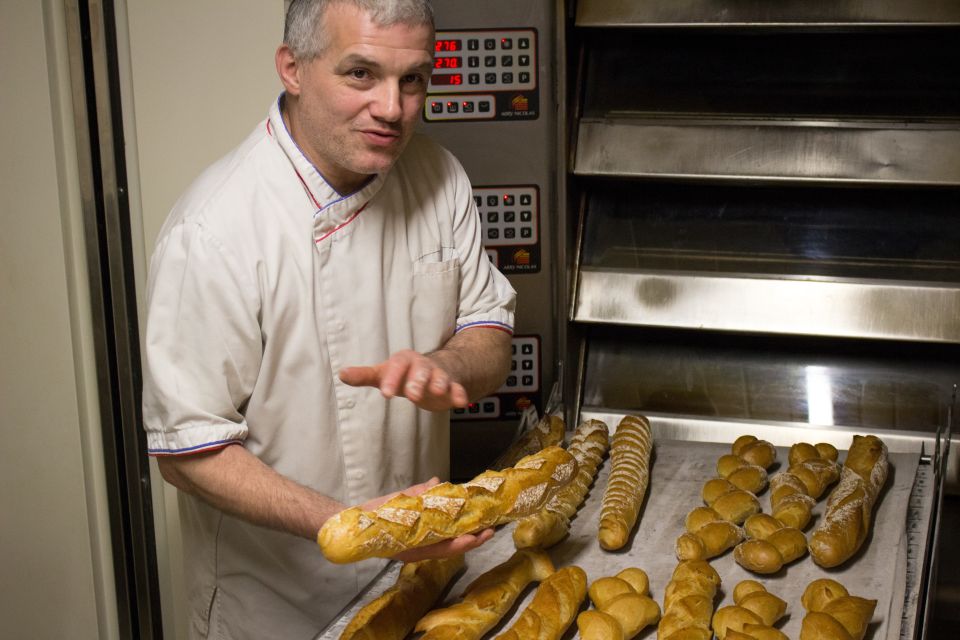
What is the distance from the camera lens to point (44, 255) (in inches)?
89.7

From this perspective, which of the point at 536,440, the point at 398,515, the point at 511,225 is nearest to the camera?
the point at 398,515

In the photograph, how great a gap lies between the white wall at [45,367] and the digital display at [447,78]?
0.83m

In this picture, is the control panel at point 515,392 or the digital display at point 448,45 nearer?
the digital display at point 448,45

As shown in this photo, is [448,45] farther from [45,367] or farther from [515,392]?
[45,367]

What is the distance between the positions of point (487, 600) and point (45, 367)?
4.59ft

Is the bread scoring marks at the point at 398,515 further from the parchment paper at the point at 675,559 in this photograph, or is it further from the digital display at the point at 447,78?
the digital display at the point at 447,78

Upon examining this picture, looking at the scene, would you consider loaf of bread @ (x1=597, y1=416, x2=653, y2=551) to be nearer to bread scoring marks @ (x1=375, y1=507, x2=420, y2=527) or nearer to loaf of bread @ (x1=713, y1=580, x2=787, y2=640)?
loaf of bread @ (x1=713, y1=580, x2=787, y2=640)

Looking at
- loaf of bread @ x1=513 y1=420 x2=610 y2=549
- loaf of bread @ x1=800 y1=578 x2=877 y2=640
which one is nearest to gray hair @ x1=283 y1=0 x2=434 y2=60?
loaf of bread @ x1=513 y1=420 x2=610 y2=549

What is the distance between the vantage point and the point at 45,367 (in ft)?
7.70

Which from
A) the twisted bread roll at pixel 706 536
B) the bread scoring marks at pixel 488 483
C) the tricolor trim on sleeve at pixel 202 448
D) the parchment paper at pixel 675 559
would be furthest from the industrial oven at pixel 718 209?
the tricolor trim on sleeve at pixel 202 448

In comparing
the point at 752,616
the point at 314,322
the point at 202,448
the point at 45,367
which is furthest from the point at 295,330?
the point at 45,367

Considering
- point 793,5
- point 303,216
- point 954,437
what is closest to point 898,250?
point 954,437

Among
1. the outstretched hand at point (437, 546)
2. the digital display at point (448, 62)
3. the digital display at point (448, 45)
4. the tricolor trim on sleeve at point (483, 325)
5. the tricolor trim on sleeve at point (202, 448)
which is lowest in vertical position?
the outstretched hand at point (437, 546)

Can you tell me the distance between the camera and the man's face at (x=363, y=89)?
152 cm
